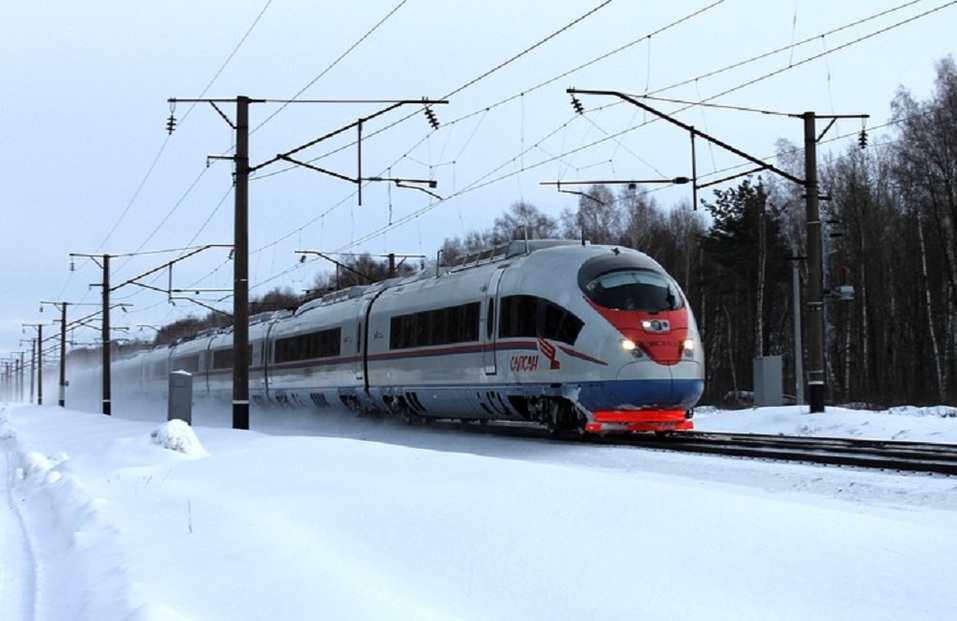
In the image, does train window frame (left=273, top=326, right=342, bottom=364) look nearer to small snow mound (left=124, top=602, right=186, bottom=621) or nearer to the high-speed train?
the high-speed train

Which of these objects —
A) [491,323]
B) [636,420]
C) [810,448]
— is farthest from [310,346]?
[810,448]

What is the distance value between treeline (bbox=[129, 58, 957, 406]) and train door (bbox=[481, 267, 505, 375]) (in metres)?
23.4

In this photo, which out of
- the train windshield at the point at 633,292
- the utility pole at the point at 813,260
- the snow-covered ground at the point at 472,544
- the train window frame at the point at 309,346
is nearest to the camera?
the snow-covered ground at the point at 472,544

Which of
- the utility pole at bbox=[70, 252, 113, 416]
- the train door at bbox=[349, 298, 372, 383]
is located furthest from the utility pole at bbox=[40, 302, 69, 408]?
the train door at bbox=[349, 298, 372, 383]

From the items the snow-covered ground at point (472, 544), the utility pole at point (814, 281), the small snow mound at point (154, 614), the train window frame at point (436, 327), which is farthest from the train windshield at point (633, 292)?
the small snow mound at point (154, 614)

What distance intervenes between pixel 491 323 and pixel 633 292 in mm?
2922

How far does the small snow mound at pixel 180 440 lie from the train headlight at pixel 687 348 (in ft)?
24.2

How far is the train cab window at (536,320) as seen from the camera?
642 inches

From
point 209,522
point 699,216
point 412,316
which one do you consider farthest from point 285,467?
point 699,216

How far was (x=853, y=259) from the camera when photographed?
2005 inches

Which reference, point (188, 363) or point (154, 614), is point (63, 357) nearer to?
point (188, 363)

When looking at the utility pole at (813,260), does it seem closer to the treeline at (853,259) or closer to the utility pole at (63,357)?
the treeline at (853,259)

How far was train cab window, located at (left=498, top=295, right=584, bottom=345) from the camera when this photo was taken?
53.5 ft

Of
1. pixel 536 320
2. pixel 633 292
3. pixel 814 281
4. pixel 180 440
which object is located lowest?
pixel 180 440
